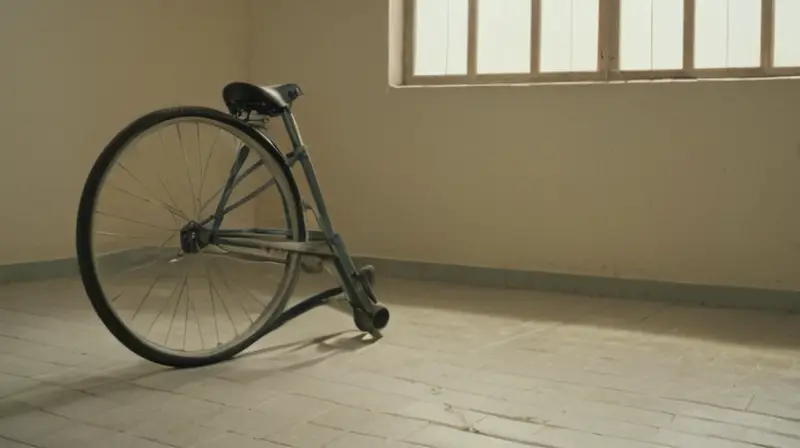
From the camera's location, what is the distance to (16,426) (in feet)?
4.99

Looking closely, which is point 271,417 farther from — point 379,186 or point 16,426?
point 379,186

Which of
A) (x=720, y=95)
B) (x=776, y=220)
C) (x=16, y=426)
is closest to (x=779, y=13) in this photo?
(x=720, y=95)

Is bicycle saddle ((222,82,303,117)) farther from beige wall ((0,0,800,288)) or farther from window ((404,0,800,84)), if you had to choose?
window ((404,0,800,84))

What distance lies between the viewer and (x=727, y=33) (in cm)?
294

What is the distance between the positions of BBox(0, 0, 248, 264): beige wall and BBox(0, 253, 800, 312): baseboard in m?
0.07

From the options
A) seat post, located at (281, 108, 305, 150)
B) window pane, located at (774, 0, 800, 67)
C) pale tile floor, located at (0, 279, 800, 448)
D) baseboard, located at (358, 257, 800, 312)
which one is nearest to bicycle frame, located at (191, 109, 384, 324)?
seat post, located at (281, 108, 305, 150)

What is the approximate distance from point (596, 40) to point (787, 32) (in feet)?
2.15

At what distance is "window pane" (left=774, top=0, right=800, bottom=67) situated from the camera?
2836 mm

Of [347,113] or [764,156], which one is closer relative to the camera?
[764,156]

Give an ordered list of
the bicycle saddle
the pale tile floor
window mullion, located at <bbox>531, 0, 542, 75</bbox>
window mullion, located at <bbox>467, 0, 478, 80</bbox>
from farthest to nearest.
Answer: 1. window mullion, located at <bbox>467, 0, 478, 80</bbox>
2. window mullion, located at <bbox>531, 0, 542, 75</bbox>
3. the bicycle saddle
4. the pale tile floor

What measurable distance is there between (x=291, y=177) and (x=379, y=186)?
1.43 m

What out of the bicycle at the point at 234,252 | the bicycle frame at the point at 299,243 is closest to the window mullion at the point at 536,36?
the bicycle at the point at 234,252

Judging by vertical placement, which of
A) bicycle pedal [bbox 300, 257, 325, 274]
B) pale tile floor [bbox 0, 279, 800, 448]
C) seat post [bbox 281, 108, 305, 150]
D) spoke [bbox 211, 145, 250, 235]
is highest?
seat post [bbox 281, 108, 305, 150]

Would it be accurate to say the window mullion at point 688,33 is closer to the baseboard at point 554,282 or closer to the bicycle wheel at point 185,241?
the baseboard at point 554,282
